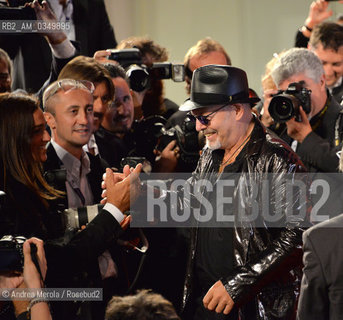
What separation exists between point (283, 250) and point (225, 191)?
0.35m

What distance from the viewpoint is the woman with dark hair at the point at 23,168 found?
8.02 ft

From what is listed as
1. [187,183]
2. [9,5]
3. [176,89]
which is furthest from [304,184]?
[176,89]

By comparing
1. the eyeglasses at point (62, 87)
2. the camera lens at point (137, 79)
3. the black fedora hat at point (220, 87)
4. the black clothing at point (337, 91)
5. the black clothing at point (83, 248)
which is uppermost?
the black fedora hat at point (220, 87)

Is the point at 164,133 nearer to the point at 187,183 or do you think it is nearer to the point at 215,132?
the point at 187,183

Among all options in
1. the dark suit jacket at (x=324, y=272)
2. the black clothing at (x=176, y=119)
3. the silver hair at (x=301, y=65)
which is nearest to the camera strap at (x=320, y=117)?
the silver hair at (x=301, y=65)

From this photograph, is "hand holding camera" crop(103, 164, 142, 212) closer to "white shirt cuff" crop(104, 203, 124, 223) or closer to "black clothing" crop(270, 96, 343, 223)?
"white shirt cuff" crop(104, 203, 124, 223)

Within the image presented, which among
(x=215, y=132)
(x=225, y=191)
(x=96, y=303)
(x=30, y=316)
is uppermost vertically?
(x=215, y=132)

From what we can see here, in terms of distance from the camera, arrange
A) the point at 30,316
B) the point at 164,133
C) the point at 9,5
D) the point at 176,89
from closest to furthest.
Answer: the point at 30,316 → the point at 9,5 → the point at 164,133 → the point at 176,89

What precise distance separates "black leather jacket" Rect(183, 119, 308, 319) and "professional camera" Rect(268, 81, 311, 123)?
0.52m

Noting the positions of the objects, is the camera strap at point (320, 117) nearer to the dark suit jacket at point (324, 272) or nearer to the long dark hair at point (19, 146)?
the long dark hair at point (19, 146)

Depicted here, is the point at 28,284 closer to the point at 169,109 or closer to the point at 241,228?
the point at 241,228

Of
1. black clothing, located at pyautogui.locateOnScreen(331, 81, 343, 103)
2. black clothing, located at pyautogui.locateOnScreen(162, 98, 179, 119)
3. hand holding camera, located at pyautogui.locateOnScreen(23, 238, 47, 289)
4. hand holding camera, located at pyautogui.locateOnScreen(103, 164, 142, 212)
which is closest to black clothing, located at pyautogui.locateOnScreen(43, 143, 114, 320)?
hand holding camera, located at pyautogui.locateOnScreen(103, 164, 142, 212)

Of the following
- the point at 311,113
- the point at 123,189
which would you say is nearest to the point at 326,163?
the point at 311,113

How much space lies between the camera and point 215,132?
2.63 meters
